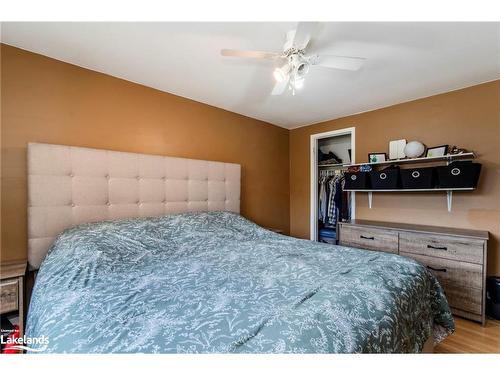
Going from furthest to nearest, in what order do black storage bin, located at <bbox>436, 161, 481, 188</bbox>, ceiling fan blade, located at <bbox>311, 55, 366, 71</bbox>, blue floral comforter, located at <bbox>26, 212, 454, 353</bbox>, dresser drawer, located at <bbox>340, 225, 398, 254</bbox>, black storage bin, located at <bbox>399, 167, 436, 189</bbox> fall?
dresser drawer, located at <bbox>340, 225, 398, 254</bbox>
black storage bin, located at <bbox>399, 167, 436, 189</bbox>
black storage bin, located at <bbox>436, 161, 481, 188</bbox>
ceiling fan blade, located at <bbox>311, 55, 366, 71</bbox>
blue floral comforter, located at <bbox>26, 212, 454, 353</bbox>

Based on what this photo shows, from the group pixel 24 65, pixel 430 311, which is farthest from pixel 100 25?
pixel 430 311

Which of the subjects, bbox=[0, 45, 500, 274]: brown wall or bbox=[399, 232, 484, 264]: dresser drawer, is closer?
bbox=[0, 45, 500, 274]: brown wall

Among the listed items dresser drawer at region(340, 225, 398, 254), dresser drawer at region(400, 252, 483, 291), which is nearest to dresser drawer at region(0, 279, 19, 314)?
dresser drawer at region(340, 225, 398, 254)

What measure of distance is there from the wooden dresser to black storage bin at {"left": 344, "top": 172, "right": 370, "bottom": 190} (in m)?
0.61

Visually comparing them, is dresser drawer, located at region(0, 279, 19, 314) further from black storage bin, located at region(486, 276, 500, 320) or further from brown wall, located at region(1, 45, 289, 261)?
black storage bin, located at region(486, 276, 500, 320)

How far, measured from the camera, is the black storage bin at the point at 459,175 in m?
2.12

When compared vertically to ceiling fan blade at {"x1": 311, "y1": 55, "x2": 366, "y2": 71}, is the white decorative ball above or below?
below

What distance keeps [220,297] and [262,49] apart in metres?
1.64

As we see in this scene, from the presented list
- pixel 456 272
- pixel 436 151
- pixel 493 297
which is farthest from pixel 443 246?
pixel 436 151

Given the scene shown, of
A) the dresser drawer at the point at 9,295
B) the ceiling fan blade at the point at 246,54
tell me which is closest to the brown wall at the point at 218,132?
the dresser drawer at the point at 9,295

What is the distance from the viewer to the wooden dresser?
1981 mm

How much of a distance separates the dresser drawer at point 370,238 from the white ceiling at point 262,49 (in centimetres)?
149
